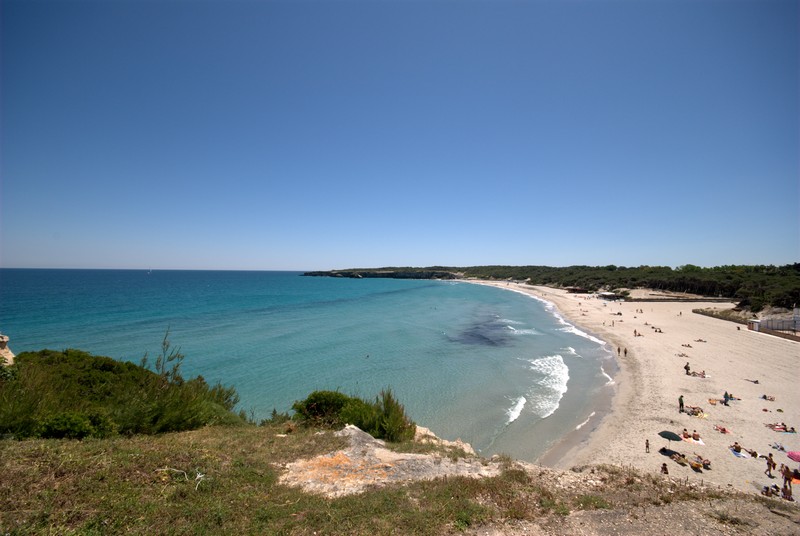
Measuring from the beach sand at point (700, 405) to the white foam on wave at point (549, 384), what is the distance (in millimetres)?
2370

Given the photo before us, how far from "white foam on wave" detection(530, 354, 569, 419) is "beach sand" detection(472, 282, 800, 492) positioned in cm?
237

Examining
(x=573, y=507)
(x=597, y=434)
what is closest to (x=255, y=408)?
(x=573, y=507)

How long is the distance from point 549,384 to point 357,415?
16176 mm

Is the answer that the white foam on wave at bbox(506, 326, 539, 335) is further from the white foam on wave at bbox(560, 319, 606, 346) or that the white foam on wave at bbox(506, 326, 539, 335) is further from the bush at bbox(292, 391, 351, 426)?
the bush at bbox(292, 391, 351, 426)

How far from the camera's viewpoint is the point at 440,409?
1756 centimetres

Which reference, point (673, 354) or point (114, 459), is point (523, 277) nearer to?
point (673, 354)

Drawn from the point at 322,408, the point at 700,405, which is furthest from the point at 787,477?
the point at 322,408

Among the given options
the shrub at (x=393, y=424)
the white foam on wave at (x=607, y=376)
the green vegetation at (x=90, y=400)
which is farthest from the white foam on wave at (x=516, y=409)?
the green vegetation at (x=90, y=400)

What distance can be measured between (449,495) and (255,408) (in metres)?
14.0

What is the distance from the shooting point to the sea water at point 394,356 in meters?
17.0

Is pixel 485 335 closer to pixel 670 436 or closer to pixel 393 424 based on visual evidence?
pixel 670 436

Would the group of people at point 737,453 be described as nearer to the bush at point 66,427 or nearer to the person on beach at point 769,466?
the person on beach at point 769,466

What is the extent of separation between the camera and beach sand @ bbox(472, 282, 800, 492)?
12562mm

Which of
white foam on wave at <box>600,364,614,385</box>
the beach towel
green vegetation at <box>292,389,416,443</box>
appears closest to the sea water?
white foam on wave at <box>600,364,614,385</box>
